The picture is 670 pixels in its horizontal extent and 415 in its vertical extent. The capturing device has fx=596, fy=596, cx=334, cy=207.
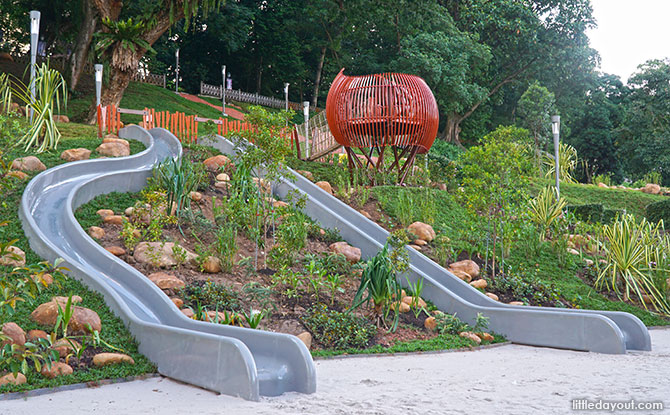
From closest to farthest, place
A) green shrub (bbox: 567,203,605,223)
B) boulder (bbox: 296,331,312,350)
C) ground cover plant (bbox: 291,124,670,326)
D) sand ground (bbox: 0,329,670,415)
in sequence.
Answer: sand ground (bbox: 0,329,670,415)
boulder (bbox: 296,331,312,350)
ground cover plant (bbox: 291,124,670,326)
green shrub (bbox: 567,203,605,223)

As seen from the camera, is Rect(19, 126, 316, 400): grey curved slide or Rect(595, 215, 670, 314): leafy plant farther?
Rect(595, 215, 670, 314): leafy plant

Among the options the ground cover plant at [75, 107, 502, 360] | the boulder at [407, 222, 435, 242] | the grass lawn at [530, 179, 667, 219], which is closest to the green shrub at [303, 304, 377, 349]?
the ground cover plant at [75, 107, 502, 360]

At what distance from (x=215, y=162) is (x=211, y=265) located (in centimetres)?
465

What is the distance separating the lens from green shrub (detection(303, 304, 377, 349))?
276 inches

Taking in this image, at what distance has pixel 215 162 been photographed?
41.1 feet

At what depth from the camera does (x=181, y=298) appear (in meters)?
7.28

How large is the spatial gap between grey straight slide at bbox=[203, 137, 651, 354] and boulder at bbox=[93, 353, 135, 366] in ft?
16.0

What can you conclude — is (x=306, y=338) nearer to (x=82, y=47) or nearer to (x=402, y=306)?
(x=402, y=306)

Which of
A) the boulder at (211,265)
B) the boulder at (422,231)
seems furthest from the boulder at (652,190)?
the boulder at (211,265)

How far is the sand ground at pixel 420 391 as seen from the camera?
4.27m

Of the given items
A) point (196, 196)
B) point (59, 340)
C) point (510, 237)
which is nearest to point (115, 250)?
point (196, 196)

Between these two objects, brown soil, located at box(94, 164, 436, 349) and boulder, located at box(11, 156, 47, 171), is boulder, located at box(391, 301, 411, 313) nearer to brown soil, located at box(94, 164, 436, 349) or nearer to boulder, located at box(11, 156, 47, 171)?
brown soil, located at box(94, 164, 436, 349)

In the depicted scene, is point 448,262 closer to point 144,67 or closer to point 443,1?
point 443,1

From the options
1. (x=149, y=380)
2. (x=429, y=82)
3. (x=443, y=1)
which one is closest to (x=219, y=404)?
(x=149, y=380)
